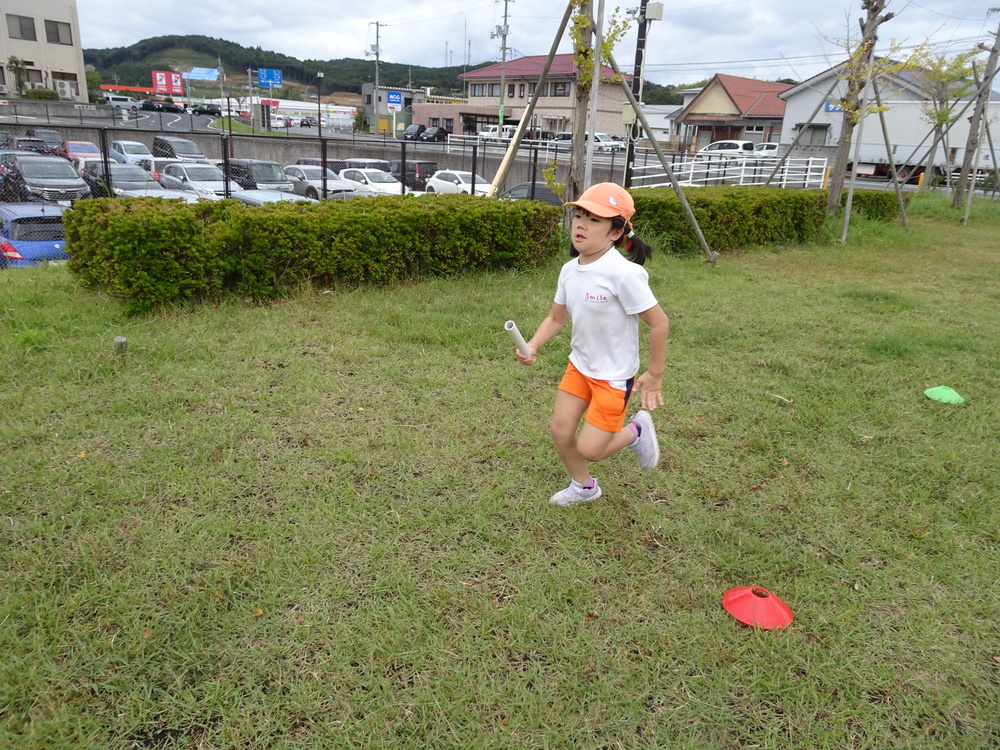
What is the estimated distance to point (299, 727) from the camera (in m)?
2.11

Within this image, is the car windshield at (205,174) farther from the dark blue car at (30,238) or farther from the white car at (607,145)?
the white car at (607,145)

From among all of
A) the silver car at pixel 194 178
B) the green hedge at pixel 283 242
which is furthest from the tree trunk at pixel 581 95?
the silver car at pixel 194 178

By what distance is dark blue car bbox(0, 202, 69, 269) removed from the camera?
821cm

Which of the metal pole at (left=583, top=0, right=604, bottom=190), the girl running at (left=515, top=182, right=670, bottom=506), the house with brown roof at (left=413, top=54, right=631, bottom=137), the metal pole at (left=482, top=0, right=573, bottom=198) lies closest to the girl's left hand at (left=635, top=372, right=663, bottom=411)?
the girl running at (left=515, top=182, right=670, bottom=506)

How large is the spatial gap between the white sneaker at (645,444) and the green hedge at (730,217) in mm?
7185

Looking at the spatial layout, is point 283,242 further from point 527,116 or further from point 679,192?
point 679,192

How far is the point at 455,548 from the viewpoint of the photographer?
2984 millimetres

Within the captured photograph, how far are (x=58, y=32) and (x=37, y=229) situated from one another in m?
57.6

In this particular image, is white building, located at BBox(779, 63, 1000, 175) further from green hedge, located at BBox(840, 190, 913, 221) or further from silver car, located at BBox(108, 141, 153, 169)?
silver car, located at BBox(108, 141, 153, 169)

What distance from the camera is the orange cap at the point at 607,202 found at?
2.82 meters

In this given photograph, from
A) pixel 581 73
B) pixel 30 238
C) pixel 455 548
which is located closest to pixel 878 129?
pixel 581 73

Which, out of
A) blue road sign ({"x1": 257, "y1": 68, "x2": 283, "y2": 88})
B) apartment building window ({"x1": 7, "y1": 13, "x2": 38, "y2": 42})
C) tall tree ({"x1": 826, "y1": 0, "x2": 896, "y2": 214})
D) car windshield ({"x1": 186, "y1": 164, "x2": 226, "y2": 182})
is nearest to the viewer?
tall tree ({"x1": 826, "y1": 0, "x2": 896, "y2": 214})

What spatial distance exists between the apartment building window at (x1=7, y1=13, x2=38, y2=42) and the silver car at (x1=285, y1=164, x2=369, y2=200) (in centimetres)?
4556

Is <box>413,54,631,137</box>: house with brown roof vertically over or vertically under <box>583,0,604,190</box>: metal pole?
over
